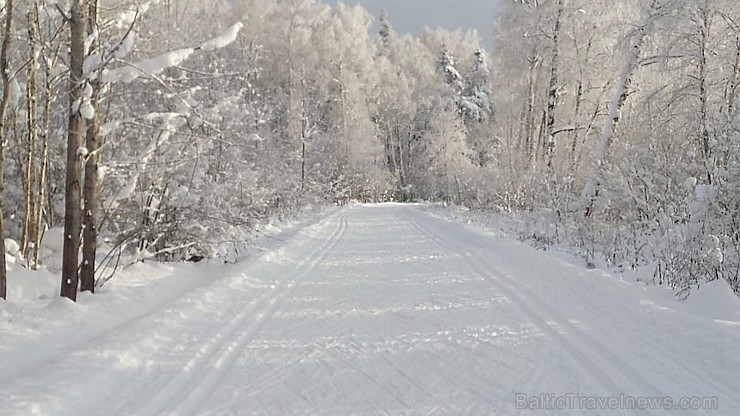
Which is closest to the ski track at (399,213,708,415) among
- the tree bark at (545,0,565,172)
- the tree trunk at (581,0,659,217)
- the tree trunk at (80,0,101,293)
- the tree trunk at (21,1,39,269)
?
the tree trunk at (80,0,101,293)

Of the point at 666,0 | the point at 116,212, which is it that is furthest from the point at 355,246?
the point at 666,0

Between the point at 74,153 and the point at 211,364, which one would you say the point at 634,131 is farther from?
the point at 74,153

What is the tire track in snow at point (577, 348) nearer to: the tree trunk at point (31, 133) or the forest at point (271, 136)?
the forest at point (271, 136)

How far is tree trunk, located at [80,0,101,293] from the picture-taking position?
628 cm

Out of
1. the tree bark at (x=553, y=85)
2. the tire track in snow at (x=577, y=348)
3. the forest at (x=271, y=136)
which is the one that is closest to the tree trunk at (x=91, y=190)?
the forest at (x=271, y=136)

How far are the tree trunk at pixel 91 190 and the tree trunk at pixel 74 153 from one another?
25 cm

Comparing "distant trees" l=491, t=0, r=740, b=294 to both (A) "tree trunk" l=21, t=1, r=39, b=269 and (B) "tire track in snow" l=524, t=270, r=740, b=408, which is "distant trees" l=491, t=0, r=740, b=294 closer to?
(B) "tire track in snow" l=524, t=270, r=740, b=408

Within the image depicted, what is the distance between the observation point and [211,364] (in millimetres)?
4488

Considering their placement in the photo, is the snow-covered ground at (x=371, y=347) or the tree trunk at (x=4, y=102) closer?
the snow-covered ground at (x=371, y=347)

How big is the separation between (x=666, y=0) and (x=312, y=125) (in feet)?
81.5

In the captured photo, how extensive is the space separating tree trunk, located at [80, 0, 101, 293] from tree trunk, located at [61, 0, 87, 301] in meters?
0.25

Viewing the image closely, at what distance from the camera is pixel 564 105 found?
2147 centimetres

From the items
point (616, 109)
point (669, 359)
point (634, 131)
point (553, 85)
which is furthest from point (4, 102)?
point (553, 85)

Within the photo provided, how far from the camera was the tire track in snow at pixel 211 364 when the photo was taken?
366cm
